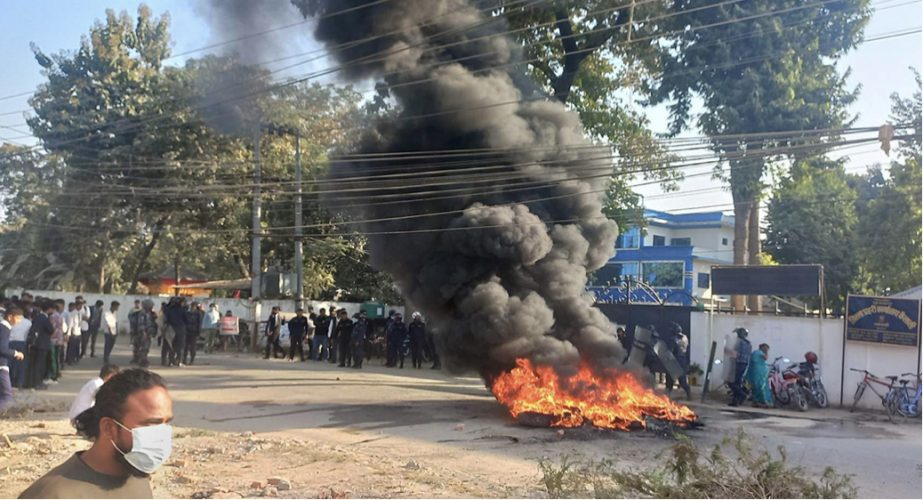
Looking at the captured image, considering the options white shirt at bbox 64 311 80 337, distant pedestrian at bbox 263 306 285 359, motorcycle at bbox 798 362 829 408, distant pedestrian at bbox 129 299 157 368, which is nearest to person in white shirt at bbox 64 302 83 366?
white shirt at bbox 64 311 80 337

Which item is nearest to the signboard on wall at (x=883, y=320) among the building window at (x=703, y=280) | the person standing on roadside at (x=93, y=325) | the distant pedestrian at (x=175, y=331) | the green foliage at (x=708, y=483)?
the green foliage at (x=708, y=483)

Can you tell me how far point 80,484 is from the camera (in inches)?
103

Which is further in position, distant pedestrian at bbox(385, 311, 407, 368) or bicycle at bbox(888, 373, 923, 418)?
distant pedestrian at bbox(385, 311, 407, 368)

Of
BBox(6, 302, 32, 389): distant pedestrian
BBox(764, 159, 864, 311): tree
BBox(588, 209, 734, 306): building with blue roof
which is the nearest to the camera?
BBox(6, 302, 32, 389): distant pedestrian

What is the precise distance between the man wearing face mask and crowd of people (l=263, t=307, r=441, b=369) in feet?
54.0

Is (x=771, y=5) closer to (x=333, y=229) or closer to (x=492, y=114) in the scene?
(x=492, y=114)

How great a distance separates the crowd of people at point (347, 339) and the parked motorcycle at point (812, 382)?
8.76 meters

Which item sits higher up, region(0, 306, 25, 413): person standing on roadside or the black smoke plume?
the black smoke plume

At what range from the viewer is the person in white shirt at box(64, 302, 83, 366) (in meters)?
16.0

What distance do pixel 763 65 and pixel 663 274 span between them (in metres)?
21.4

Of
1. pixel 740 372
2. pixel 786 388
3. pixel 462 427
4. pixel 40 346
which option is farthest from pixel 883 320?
pixel 40 346

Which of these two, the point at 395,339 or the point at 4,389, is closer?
the point at 4,389

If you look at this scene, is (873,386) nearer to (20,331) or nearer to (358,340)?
(358,340)

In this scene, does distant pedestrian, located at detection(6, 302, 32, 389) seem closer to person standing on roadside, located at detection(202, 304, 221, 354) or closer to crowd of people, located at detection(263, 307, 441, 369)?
crowd of people, located at detection(263, 307, 441, 369)
